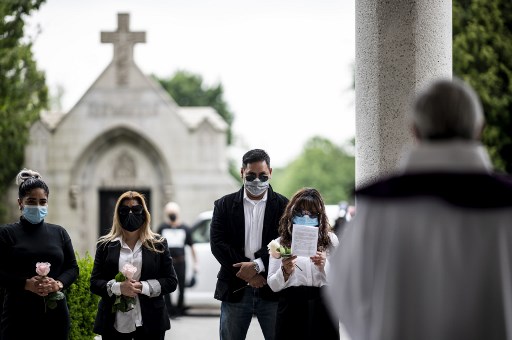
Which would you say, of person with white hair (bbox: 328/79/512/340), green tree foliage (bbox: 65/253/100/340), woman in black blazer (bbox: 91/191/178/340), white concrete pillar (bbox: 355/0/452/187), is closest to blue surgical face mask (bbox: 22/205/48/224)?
woman in black blazer (bbox: 91/191/178/340)

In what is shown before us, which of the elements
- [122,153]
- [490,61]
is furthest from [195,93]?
[490,61]

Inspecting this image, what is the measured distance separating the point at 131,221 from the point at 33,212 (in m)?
0.72

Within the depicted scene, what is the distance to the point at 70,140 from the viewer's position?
29969mm

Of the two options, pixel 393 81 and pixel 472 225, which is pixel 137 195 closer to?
pixel 393 81

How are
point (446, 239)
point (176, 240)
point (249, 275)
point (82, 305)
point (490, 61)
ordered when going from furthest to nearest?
point (490, 61)
point (176, 240)
point (82, 305)
point (249, 275)
point (446, 239)

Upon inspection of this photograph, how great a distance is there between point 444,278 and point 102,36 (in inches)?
1056

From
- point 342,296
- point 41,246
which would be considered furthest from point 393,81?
point 342,296

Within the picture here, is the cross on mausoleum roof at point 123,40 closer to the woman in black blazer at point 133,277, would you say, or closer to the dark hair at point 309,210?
the woman in black blazer at point 133,277

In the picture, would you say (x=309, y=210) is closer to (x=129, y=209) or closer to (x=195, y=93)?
(x=129, y=209)

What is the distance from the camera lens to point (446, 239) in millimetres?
3043

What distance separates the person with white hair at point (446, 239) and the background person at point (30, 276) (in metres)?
4.07

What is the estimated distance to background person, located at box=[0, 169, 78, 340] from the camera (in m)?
6.70

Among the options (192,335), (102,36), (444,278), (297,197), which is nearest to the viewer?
(444,278)

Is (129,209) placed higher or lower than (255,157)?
lower
